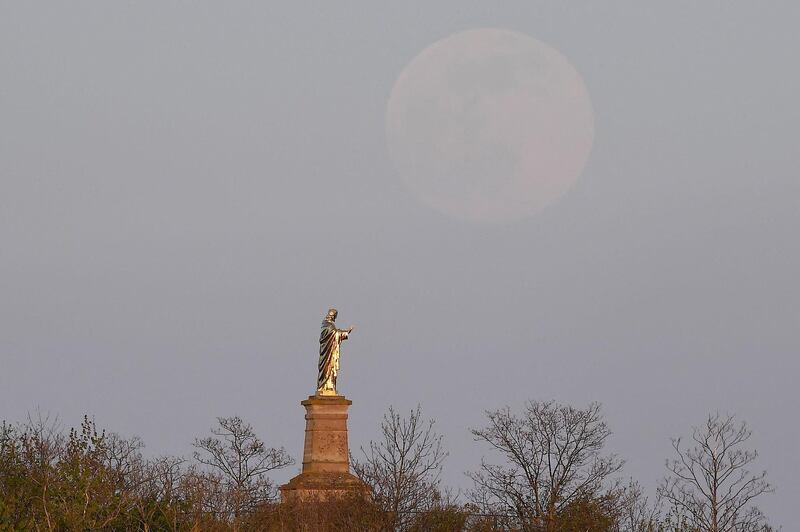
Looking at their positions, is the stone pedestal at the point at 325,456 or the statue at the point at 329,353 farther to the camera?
the statue at the point at 329,353

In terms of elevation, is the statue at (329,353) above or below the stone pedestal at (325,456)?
above

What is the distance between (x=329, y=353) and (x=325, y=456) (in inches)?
185

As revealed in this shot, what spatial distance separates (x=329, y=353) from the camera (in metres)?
57.6

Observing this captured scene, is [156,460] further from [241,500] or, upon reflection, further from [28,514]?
[28,514]

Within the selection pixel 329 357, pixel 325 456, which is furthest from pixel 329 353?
pixel 325 456

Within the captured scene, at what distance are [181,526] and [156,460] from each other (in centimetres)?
2934

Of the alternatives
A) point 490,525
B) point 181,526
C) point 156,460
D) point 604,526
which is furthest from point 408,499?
point 156,460

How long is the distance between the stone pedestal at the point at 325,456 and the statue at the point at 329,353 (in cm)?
111

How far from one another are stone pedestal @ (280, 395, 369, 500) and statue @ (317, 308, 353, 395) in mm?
1112

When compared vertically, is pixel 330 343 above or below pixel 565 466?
above

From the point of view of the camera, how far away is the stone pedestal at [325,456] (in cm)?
5334

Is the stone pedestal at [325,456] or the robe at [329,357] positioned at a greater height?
the robe at [329,357]

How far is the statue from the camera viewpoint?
57125 mm

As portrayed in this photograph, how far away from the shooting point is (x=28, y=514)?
45.8 m
